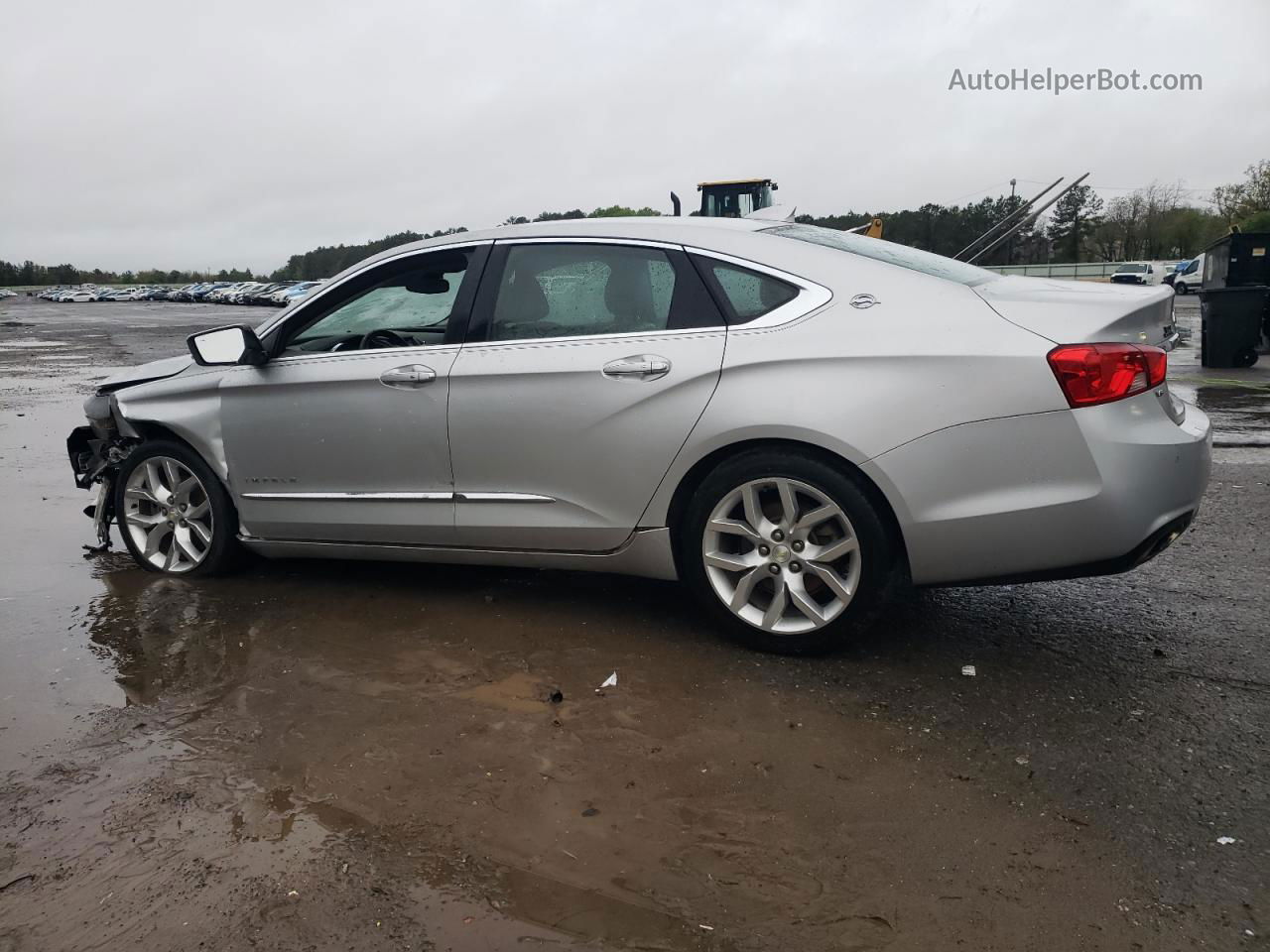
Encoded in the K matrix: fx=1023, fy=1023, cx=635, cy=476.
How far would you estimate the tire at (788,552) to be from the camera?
12.0 feet

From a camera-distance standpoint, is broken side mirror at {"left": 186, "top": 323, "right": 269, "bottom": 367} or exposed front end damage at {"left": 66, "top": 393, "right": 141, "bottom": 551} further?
exposed front end damage at {"left": 66, "top": 393, "right": 141, "bottom": 551}

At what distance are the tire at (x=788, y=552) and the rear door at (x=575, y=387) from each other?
28cm

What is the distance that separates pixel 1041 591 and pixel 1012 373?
61.7 inches

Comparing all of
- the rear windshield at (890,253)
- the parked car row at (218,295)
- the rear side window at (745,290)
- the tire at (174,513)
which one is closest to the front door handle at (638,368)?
the rear side window at (745,290)

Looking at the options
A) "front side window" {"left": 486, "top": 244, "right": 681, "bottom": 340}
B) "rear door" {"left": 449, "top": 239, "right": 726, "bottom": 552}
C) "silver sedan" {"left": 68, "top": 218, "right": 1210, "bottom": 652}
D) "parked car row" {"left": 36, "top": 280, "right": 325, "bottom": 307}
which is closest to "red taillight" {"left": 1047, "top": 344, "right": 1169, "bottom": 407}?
"silver sedan" {"left": 68, "top": 218, "right": 1210, "bottom": 652}

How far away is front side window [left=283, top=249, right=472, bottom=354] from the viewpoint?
15.0ft

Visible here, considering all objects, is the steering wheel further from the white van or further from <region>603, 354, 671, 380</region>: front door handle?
the white van

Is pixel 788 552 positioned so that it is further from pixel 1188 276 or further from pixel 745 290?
pixel 1188 276

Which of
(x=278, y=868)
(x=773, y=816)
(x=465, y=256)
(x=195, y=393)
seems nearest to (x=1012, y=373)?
(x=773, y=816)

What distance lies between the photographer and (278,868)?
2.63m

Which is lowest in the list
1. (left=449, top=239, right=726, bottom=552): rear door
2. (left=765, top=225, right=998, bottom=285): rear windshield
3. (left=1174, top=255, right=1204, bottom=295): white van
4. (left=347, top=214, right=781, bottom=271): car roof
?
(left=1174, top=255, right=1204, bottom=295): white van

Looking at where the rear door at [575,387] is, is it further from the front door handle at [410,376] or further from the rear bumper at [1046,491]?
the rear bumper at [1046,491]

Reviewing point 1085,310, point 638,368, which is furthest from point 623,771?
point 1085,310

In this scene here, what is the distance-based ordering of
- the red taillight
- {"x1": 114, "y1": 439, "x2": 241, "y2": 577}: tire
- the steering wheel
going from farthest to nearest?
{"x1": 114, "y1": 439, "x2": 241, "y2": 577}: tire, the steering wheel, the red taillight
